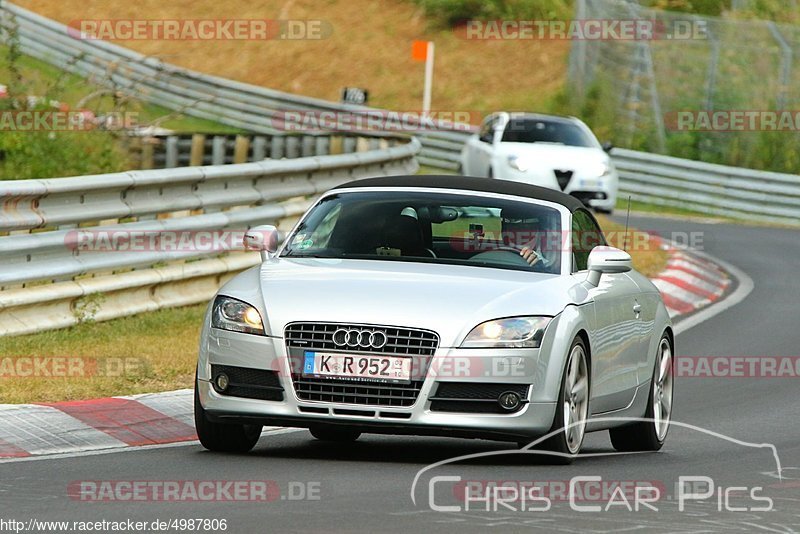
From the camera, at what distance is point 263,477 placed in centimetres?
830

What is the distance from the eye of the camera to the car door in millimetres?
9680

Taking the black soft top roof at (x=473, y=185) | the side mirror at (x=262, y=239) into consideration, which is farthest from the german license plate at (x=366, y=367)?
the black soft top roof at (x=473, y=185)

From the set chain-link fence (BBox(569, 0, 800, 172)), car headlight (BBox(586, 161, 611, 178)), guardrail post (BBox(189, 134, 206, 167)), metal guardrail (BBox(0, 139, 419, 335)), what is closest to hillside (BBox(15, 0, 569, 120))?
chain-link fence (BBox(569, 0, 800, 172))

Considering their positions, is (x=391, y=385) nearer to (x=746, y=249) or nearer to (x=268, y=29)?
(x=746, y=249)

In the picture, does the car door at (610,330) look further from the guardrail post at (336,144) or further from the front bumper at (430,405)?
the guardrail post at (336,144)

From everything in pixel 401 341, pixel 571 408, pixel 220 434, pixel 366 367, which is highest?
pixel 401 341

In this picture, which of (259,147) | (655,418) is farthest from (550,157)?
(655,418)

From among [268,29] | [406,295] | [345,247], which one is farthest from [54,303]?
[268,29]

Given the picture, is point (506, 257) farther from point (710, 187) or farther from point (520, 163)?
point (710, 187)

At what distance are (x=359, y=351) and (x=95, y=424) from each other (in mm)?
1880

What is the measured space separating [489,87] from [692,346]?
29330mm

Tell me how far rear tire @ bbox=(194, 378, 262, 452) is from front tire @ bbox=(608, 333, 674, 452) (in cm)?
236

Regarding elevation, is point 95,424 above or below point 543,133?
below

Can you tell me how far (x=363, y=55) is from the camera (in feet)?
157
